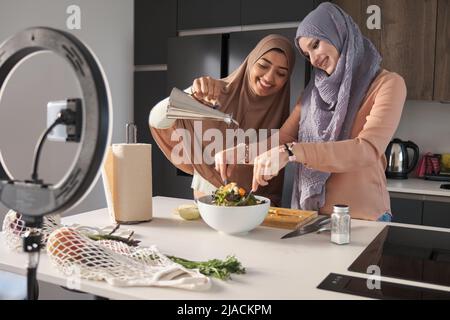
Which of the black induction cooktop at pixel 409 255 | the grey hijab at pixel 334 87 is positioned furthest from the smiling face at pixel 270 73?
the black induction cooktop at pixel 409 255

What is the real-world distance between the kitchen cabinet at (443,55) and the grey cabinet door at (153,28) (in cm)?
161

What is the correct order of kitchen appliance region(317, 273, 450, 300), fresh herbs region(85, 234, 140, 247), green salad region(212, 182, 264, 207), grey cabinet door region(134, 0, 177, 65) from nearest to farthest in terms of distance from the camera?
1. kitchen appliance region(317, 273, 450, 300)
2. fresh herbs region(85, 234, 140, 247)
3. green salad region(212, 182, 264, 207)
4. grey cabinet door region(134, 0, 177, 65)

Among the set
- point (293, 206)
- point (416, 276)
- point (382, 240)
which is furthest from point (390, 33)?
point (416, 276)

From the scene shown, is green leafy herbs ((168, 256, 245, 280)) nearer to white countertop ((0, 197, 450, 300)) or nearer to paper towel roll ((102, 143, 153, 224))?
white countertop ((0, 197, 450, 300))

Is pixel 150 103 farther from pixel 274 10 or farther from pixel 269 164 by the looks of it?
pixel 269 164

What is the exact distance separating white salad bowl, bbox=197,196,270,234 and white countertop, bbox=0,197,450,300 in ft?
0.09

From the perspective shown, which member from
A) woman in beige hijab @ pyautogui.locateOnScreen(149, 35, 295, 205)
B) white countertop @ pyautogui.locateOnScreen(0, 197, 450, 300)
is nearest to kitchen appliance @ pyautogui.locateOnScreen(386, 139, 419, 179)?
woman in beige hijab @ pyautogui.locateOnScreen(149, 35, 295, 205)

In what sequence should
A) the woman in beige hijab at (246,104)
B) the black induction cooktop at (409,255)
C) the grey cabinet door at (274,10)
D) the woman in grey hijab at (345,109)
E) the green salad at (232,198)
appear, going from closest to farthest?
the black induction cooktop at (409,255)
the green salad at (232,198)
the woman in grey hijab at (345,109)
the woman in beige hijab at (246,104)
the grey cabinet door at (274,10)

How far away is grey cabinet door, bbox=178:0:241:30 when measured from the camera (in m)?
2.89

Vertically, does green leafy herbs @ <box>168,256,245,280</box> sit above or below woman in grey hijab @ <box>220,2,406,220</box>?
below

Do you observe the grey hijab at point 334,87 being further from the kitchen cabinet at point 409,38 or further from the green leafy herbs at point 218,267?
the kitchen cabinet at point 409,38

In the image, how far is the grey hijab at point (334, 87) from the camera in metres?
1.45

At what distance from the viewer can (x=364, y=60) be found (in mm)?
1507

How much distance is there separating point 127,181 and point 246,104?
58cm
